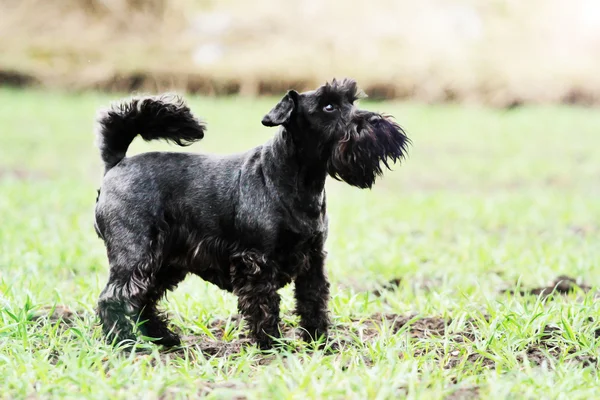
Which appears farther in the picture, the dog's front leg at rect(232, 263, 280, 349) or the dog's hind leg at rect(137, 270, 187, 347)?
the dog's hind leg at rect(137, 270, 187, 347)

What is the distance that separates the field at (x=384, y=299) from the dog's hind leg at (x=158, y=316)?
0.45 ft

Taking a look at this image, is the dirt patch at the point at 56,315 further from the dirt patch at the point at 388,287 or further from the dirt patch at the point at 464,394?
the dirt patch at the point at 464,394

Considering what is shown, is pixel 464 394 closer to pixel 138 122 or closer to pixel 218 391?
pixel 218 391

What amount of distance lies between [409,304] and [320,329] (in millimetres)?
1084

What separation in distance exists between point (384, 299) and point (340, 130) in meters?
1.93

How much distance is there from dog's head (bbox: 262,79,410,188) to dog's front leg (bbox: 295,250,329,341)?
599 millimetres

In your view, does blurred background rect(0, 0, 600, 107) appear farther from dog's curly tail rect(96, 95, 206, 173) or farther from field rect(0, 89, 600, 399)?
dog's curly tail rect(96, 95, 206, 173)

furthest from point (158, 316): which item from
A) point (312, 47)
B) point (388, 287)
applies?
point (312, 47)

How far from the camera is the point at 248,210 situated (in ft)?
12.4

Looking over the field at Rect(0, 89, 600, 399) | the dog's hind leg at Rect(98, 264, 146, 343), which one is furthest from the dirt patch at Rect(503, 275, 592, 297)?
the dog's hind leg at Rect(98, 264, 146, 343)

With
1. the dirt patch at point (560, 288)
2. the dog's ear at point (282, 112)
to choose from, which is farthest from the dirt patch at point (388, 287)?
the dog's ear at point (282, 112)

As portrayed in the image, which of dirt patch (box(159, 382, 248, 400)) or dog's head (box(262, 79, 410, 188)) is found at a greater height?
dog's head (box(262, 79, 410, 188))

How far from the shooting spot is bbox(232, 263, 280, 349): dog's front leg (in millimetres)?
3727

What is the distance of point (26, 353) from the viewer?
11.7ft
